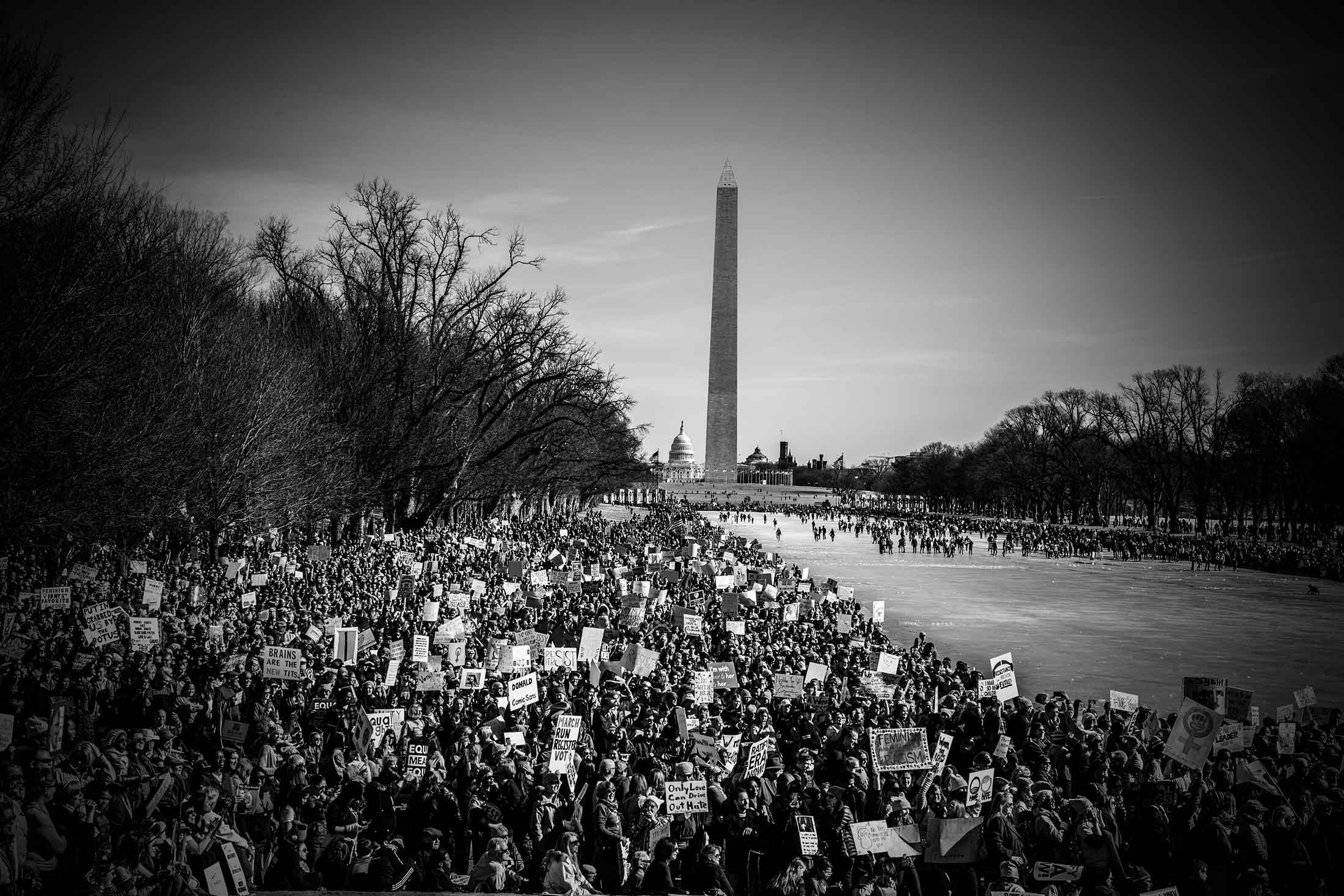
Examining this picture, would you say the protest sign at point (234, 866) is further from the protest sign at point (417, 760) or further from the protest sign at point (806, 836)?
the protest sign at point (806, 836)

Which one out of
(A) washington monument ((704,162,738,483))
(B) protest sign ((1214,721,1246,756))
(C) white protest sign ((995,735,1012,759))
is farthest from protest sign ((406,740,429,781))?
(A) washington monument ((704,162,738,483))

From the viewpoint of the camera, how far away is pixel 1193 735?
9594 mm

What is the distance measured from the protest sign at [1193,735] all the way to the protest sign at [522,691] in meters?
6.91

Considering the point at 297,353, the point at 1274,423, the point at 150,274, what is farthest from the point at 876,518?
the point at 150,274

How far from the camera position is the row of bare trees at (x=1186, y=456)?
6188 centimetres

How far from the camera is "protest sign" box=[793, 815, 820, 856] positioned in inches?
291

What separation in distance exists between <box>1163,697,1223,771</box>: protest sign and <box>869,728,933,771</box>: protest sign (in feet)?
8.06

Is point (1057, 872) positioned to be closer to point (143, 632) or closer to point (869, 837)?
point (869, 837)

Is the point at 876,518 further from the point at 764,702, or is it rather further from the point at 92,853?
the point at 92,853

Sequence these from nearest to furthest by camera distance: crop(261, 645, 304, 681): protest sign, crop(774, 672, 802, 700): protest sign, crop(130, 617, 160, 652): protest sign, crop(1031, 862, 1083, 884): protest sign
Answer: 1. crop(1031, 862, 1083, 884): protest sign
2. crop(261, 645, 304, 681): protest sign
3. crop(130, 617, 160, 652): protest sign
4. crop(774, 672, 802, 700): protest sign

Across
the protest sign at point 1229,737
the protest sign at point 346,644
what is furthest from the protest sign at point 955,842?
the protest sign at point 346,644

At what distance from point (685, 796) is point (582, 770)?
1443 mm

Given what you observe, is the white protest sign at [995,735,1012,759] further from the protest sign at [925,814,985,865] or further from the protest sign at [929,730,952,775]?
the protest sign at [925,814,985,865]

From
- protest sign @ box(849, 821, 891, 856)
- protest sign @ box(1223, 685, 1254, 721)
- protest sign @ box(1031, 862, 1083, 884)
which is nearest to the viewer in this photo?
protest sign @ box(1031, 862, 1083, 884)
